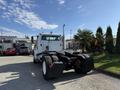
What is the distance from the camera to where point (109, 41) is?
90.9ft

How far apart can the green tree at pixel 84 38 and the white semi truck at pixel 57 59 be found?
17.3m

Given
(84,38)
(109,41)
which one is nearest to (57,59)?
(109,41)

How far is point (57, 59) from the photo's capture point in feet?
A: 30.7

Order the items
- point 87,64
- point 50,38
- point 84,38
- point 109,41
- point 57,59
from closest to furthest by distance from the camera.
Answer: point 57,59 < point 87,64 < point 50,38 < point 109,41 < point 84,38

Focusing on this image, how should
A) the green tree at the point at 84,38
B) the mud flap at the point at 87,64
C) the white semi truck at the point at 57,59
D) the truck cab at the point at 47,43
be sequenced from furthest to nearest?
1. the green tree at the point at 84,38
2. the truck cab at the point at 47,43
3. the mud flap at the point at 87,64
4. the white semi truck at the point at 57,59

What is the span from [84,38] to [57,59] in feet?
78.8

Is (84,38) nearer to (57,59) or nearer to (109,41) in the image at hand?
(109,41)

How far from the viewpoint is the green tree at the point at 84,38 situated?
1266 inches

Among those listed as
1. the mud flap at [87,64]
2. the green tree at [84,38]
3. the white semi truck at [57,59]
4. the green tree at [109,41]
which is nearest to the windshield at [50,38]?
the white semi truck at [57,59]

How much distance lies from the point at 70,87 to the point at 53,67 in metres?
1.57

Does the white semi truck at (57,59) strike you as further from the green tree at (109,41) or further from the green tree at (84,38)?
the green tree at (84,38)

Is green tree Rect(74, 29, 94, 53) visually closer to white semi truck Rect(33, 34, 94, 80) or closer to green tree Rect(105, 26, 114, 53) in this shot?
green tree Rect(105, 26, 114, 53)

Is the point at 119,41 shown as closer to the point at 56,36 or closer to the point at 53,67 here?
the point at 56,36

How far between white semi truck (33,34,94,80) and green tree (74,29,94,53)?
683 inches
